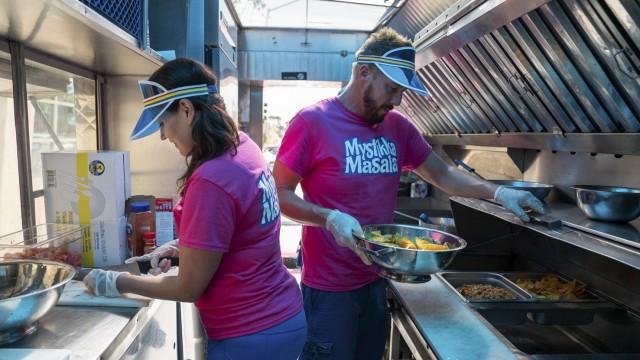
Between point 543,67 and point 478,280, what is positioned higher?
point 543,67

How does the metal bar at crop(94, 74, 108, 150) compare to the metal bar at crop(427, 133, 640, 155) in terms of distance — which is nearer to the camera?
the metal bar at crop(427, 133, 640, 155)

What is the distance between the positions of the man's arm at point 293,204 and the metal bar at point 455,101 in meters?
1.45

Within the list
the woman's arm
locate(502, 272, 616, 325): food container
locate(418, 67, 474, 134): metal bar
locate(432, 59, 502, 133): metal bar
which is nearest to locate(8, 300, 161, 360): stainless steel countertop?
the woman's arm

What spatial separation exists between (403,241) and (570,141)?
1001mm

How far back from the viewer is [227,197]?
3.26 ft

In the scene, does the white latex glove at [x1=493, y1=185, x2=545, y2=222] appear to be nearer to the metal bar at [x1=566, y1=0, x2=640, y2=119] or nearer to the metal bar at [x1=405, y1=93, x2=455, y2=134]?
the metal bar at [x1=566, y1=0, x2=640, y2=119]

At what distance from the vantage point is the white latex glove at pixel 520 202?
1.65m

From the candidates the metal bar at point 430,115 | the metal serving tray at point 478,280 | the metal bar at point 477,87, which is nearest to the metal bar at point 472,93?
the metal bar at point 477,87

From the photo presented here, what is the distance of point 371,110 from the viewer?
156 cm

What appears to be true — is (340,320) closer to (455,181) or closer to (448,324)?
(448,324)

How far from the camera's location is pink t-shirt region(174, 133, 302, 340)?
38.4 inches

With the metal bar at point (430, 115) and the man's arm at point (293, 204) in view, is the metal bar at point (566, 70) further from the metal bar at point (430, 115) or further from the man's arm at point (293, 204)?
the metal bar at point (430, 115)

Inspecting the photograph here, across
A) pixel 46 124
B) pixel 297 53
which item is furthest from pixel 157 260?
pixel 297 53

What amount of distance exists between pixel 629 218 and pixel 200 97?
1576 millimetres
